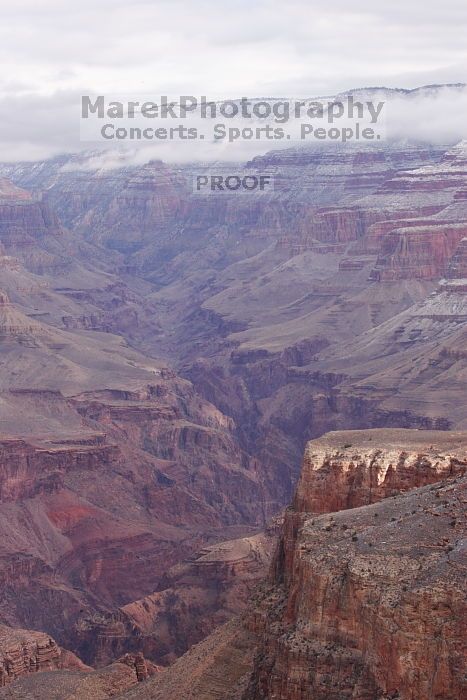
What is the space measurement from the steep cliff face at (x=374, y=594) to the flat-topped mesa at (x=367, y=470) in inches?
1.7

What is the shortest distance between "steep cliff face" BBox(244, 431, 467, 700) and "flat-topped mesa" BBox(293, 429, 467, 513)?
0.04m

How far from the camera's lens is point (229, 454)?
140 metres

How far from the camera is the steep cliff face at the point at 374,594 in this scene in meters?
40.0

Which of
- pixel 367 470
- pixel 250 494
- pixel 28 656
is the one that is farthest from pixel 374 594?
pixel 250 494

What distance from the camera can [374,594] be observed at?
41750 mm

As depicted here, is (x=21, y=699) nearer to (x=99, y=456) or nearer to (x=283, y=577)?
(x=283, y=577)

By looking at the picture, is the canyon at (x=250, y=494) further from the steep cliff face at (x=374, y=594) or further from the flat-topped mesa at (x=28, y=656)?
the flat-topped mesa at (x=28, y=656)

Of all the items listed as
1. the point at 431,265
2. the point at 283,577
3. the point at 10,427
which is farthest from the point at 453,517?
the point at 431,265

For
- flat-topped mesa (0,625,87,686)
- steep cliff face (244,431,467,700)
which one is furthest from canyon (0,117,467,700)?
flat-topped mesa (0,625,87,686)

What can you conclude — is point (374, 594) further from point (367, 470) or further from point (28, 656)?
point (28, 656)

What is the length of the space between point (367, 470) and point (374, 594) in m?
11.7

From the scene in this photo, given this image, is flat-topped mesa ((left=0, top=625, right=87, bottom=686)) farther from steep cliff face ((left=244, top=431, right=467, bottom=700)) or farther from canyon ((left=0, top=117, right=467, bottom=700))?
steep cliff face ((left=244, top=431, right=467, bottom=700))

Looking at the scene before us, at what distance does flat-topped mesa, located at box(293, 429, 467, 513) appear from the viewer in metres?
52.2

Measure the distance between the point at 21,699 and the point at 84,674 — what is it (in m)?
4.62
